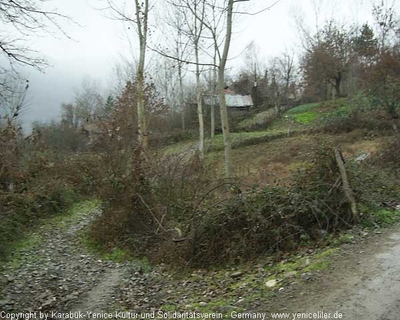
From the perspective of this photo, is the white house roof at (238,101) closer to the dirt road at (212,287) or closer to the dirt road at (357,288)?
the dirt road at (212,287)

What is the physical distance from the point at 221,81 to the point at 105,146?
529 centimetres

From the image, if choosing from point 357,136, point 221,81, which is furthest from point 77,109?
point 221,81

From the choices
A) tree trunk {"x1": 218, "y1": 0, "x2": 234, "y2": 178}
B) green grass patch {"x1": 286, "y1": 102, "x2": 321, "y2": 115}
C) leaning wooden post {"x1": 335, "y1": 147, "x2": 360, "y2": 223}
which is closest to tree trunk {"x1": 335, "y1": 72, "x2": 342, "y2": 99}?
green grass patch {"x1": 286, "y1": 102, "x2": 321, "y2": 115}

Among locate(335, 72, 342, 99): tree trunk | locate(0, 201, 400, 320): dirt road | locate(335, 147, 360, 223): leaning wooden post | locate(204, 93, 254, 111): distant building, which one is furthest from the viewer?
locate(204, 93, 254, 111): distant building

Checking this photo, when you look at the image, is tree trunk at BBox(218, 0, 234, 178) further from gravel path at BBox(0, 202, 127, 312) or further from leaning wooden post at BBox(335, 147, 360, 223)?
leaning wooden post at BBox(335, 147, 360, 223)

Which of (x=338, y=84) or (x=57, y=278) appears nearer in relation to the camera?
(x=57, y=278)

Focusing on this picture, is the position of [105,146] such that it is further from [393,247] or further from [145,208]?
[393,247]

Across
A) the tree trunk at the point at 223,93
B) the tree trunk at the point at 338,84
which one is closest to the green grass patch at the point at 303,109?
the tree trunk at the point at 338,84

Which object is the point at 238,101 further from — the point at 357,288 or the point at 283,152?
the point at 357,288

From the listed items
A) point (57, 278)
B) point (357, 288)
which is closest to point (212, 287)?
point (357, 288)

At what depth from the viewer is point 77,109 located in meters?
56.9

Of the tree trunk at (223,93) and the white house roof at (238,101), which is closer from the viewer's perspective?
the tree trunk at (223,93)

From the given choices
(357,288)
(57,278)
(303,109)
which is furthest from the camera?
(303,109)

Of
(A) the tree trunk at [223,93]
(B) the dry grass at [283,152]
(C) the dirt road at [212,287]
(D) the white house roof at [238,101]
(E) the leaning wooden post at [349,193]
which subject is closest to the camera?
(C) the dirt road at [212,287]
